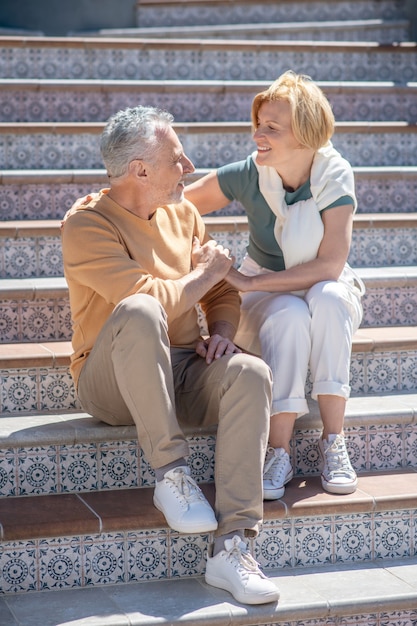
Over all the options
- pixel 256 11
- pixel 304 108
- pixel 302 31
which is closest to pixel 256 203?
pixel 304 108

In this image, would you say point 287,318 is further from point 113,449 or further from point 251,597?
point 251,597

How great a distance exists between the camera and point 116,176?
287 cm

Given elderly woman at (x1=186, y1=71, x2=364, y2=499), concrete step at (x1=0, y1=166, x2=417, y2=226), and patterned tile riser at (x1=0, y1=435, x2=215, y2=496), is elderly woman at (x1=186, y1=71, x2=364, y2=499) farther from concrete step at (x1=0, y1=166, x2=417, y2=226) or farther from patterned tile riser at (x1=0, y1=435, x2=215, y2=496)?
concrete step at (x1=0, y1=166, x2=417, y2=226)

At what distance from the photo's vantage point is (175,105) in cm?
472

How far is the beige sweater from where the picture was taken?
2.72 m

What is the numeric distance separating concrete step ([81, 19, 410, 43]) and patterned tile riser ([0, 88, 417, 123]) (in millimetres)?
1290

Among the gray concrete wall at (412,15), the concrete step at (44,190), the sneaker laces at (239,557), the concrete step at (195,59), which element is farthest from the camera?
the gray concrete wall at (412,15)

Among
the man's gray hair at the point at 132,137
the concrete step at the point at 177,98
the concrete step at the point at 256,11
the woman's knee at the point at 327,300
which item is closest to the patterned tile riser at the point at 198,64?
the concrete step at the point at 177,98

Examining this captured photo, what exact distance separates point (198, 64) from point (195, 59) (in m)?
0.03

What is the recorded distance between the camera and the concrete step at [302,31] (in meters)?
6.10

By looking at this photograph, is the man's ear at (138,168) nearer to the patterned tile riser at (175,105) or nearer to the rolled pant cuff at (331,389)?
the rolled pant cuff at (331,389)

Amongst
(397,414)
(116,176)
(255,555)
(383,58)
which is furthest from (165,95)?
(255,555)

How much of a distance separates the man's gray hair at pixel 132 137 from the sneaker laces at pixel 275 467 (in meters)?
0.92

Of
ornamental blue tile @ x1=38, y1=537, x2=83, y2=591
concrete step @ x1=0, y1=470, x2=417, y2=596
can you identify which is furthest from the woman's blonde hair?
ornamental blue tile @ x1=38, y1=537, x2=83, y2=591
